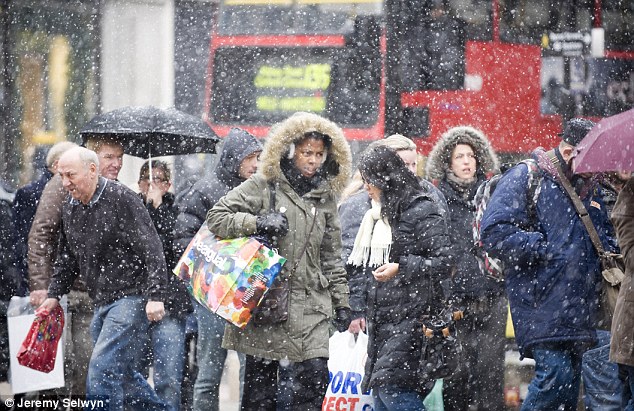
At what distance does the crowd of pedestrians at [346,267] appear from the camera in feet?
18.0

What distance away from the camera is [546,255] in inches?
216

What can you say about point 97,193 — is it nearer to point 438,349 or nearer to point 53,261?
point 53,261

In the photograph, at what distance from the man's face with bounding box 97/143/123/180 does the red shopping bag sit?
1081 mm

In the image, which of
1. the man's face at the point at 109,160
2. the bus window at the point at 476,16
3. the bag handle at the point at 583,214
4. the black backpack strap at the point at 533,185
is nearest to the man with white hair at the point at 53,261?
the man's face at the point at 109,160

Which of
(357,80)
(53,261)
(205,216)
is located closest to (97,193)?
(53,261)

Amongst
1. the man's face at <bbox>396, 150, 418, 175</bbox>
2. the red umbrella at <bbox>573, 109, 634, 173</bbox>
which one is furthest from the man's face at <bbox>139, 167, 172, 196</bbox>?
the red umbrella at <bbox>573, 109, 634, 173</bbox>

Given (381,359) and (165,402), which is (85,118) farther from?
(381,359)

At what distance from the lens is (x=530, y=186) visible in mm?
5594

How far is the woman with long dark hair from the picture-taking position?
223 inches

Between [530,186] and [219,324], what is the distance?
86.2 inches

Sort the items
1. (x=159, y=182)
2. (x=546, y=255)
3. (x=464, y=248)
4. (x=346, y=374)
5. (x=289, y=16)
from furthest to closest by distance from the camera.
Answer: (x=289, y=16) → (x=159, y=182) → (x=464, y=248) → (x=346, y=374) → (x=546, y=255)

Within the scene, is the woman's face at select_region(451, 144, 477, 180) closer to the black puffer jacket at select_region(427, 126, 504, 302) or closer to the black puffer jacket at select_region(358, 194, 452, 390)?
the black puffer jacket at select_region(427, 126, 504, 302)

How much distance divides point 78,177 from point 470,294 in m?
2.51

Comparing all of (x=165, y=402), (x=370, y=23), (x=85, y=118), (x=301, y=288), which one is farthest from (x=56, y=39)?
(x=301, y=288)
